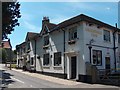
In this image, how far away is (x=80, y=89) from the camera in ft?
54.6

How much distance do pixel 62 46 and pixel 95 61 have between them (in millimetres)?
4512

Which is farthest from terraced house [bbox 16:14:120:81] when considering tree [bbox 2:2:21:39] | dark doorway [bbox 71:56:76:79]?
tree [bbox 2:2:21:39]

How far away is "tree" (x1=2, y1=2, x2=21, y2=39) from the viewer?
632 inches

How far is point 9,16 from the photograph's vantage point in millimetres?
16656

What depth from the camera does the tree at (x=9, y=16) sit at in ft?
52.7

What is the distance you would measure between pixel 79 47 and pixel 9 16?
9.08 m

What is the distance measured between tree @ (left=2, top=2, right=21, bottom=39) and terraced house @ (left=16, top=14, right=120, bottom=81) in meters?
7.38

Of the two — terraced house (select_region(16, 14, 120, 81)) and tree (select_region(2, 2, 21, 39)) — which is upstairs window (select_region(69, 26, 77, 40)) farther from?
tree (select_region(2, 2, 21, 39))

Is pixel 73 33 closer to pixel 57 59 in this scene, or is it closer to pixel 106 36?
pixel 106 36

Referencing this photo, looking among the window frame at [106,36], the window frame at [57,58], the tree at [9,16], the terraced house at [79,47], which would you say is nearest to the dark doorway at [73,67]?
the terraced house at [79,47]

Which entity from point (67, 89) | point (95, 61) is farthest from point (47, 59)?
point (67, 89)

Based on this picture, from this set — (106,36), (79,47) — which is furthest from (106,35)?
(79,47)

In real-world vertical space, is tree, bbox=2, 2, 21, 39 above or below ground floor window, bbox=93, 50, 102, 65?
above

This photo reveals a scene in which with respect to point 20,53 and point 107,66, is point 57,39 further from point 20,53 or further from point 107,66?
point 20,53
